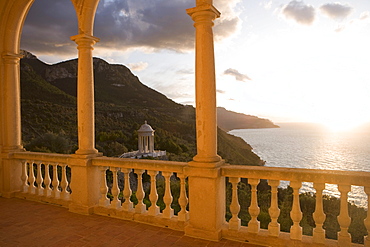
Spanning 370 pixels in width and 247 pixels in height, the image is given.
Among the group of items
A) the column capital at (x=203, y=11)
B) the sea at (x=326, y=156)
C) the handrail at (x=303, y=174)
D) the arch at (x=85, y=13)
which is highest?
the arch at (x=85, y=13)

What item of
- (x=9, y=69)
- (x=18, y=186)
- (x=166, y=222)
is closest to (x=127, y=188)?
(x=166, y=222)

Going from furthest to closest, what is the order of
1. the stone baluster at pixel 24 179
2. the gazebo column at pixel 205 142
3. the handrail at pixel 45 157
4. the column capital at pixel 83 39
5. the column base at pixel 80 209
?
1. the stone baluster at pixel 24 179
2. the handrail at pixel 45 157
3. the column capital at pixel 83 39
4. the column base at pixel 80 209
5. the gazebo column at pixel 205 142

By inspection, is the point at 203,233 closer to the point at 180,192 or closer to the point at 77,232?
the point at 180,192

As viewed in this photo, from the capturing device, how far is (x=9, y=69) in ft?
24.6

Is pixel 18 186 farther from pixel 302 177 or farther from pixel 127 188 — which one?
pixel 302 177

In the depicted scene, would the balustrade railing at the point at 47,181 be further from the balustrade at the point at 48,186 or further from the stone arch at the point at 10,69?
the stone arch at the point at 10,69

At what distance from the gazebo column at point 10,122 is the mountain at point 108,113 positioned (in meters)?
18.2

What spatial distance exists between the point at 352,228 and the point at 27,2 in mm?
15998

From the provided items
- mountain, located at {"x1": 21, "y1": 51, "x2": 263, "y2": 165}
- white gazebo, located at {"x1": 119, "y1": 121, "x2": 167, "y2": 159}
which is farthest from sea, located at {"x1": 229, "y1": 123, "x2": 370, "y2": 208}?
white gazebo, located at {"x1": 119, "y1": 121, "x2": 167, "y2": 159}

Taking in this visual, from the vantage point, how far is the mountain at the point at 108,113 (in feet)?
110

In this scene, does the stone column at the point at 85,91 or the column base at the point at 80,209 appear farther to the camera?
the stone column at the point at 85,91

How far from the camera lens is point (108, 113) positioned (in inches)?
1812

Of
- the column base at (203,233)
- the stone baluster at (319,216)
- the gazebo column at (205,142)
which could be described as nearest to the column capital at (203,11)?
the gazebo column at (205,142)

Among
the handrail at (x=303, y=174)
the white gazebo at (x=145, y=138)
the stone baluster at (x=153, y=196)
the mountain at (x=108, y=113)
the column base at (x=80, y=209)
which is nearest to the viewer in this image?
the handrail at (x=303, y=174)
